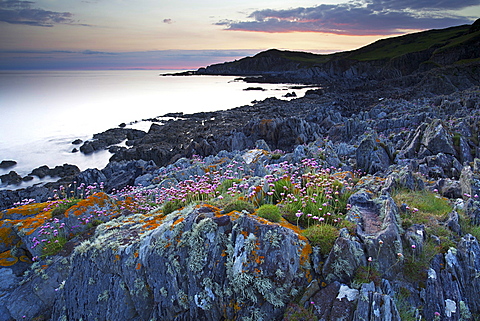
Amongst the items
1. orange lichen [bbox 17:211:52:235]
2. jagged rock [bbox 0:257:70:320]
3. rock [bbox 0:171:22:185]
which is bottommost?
rock [bbox 0:171:22:185]

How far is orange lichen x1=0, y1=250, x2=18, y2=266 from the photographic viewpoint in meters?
8.98

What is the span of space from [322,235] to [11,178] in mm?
38462

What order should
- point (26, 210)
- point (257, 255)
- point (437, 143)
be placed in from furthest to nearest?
1. point (437, 143)
2. point (26, 210)
3. point (257, 255)

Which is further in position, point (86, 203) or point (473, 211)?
point (86, 203)

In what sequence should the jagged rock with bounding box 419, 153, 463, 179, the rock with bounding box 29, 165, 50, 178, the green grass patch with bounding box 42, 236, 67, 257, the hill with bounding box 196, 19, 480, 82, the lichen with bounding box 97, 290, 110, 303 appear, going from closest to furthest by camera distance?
the lichen with bounding box 97, 290, 110, 303 → the green grass patch with bounding box 42, 236, 67, 257 → the jagged rock with bounding box 419, 153, 463, 179 → the rock with bounding box 29, 165, 50, 178 → the hill with bounding box 196, 19, 480, 82

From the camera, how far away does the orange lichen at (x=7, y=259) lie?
8.98 meters

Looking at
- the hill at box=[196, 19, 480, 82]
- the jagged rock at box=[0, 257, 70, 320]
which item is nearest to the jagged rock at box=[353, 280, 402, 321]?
the jagged rock at box=[0, 257, 70, 320]

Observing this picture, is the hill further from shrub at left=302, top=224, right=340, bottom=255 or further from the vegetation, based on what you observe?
the vegetation

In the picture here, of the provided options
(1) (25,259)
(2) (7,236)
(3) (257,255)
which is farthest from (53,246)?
(3) (257,255)

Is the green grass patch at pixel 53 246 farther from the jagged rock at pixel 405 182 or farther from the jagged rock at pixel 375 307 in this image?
the jagged rock at pixel 405 182

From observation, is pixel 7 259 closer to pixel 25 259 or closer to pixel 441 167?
pixel 25 259

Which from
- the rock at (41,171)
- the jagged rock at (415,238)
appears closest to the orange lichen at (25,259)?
the jagged rock at (415,238)

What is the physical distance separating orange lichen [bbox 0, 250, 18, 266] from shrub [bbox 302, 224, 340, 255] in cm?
869

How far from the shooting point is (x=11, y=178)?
33594mm
